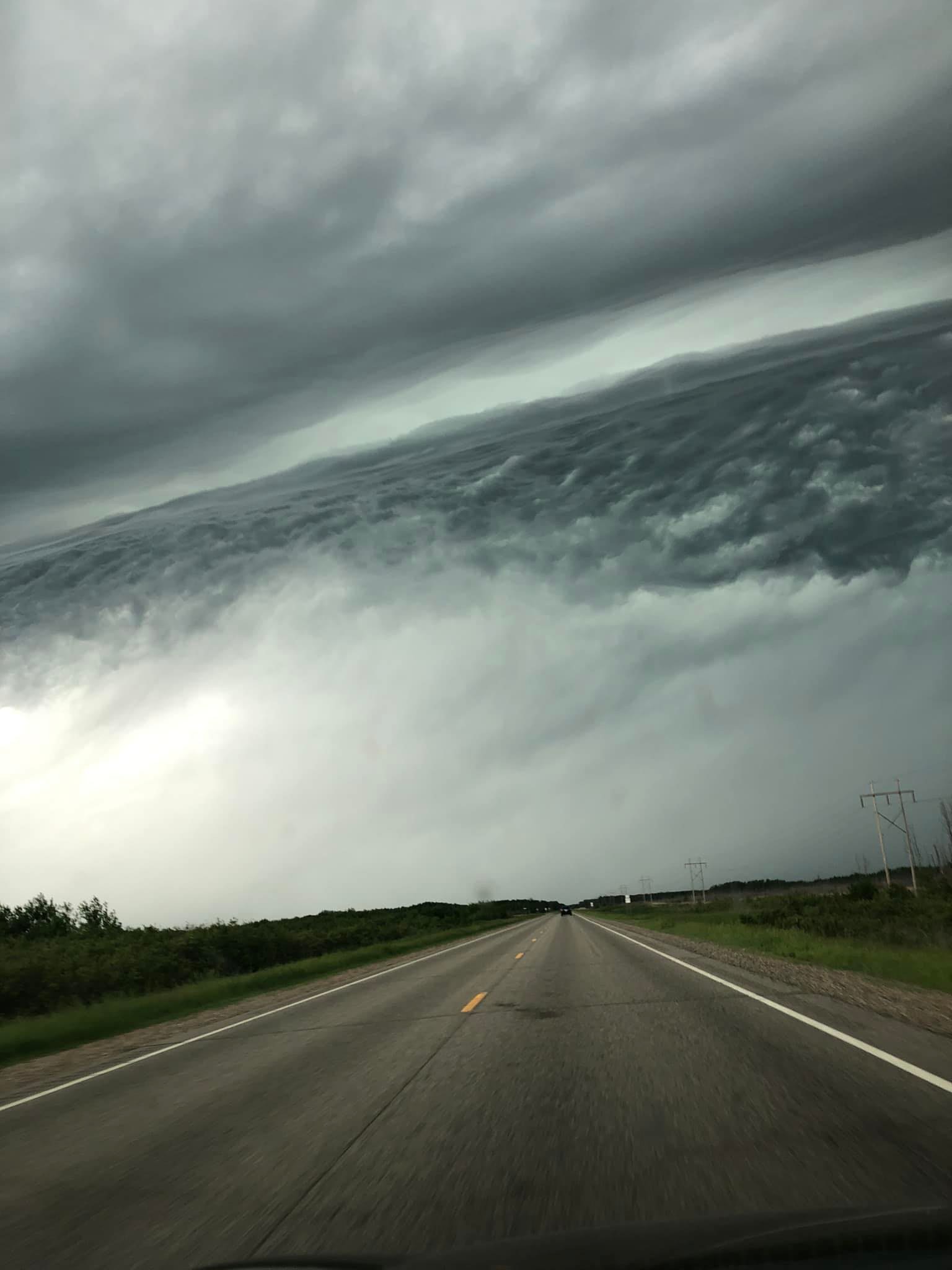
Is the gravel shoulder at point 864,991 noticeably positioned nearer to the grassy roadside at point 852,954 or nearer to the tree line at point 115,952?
the grassy roadside at point 852,954

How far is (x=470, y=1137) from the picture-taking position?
6.10 metres

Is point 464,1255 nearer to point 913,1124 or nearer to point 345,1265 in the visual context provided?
point 345,1265

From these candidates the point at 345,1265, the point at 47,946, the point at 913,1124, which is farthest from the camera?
the point at 47,946

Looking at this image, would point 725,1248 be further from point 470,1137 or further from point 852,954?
point 852,954

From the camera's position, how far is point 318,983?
2228 centimetres

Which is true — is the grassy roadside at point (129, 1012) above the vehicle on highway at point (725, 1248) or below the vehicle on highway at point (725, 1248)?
below

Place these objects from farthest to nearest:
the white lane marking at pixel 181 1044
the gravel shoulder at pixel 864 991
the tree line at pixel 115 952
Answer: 1. the tree line at pixel 115 952
2. the gravel shoulder at pixel 864 991
3. the white lane marking at pixel 181 1044

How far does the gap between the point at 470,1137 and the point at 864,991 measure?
331 inches

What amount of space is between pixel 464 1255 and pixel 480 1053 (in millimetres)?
6295

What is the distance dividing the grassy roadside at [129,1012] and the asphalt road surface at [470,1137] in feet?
13.8

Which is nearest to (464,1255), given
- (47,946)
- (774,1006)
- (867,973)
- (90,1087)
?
(90,1087)

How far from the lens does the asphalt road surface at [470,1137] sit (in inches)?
177

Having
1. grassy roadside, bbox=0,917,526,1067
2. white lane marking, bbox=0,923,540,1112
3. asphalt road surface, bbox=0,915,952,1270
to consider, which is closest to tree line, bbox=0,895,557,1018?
grassy roadside, bbox=0,917,526,1067

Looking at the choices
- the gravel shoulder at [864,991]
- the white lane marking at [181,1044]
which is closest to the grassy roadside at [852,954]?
the gravel shoulder at [864,991]
